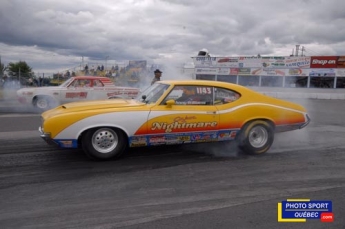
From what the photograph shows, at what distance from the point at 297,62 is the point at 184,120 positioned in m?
24.3

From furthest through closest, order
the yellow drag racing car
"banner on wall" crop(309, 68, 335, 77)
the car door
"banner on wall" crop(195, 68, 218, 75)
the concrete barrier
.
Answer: "banner on wall" crop(195, 68, 218, 75)
"banner on wall" crop(309, 68, 335, 77)
the concrete barrier
the car door
the yellow drag racing car

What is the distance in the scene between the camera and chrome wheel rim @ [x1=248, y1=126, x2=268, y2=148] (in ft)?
18.3

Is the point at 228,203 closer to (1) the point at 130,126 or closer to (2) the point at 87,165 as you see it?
(1) the point at 130,126

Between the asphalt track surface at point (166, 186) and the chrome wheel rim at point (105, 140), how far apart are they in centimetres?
24

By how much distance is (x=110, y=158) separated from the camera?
4969 mm

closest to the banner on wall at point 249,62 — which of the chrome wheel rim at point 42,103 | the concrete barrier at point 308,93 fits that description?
the concrete barrier at point 308,93

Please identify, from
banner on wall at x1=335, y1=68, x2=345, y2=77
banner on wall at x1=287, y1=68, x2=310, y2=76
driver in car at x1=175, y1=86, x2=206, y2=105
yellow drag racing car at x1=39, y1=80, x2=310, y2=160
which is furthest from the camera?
banner on wall at x1=287, y1=68, x2=310, y2=76

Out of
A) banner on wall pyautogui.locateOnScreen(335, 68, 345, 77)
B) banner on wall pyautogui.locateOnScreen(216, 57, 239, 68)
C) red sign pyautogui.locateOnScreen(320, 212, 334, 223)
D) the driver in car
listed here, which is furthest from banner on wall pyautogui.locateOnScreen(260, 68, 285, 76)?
red sign pyautogui.locateOnScreen(320, 212, 334, 223)

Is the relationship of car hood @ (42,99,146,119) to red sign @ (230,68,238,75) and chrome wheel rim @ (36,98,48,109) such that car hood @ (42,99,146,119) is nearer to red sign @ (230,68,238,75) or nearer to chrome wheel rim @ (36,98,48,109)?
chrome wheel rim @ (36,98,48,109)

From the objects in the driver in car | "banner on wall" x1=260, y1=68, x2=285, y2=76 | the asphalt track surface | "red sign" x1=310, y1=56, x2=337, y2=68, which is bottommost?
the asphalt track surface

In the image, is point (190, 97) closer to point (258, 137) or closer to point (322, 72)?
point (258, 137)

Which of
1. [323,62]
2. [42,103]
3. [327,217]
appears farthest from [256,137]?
[323,62]

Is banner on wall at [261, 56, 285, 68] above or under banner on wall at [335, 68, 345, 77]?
above

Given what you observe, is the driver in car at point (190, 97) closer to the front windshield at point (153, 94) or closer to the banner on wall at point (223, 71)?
the front windshield at point (153, 94)
